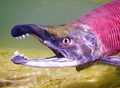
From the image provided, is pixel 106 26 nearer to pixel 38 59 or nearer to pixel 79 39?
pixel 79 39

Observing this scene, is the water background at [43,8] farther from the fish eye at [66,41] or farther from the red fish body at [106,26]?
the fish eye at [66,41]

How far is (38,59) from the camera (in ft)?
8.23

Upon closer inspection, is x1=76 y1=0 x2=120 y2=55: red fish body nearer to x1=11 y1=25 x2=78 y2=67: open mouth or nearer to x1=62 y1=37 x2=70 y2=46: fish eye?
x1=62 y1=37 x2=70 y2=46: fish eye

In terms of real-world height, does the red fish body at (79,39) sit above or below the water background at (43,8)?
below

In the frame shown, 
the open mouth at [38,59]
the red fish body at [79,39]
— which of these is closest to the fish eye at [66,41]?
the red fish body at [79,39]

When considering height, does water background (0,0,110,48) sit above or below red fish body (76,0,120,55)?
above

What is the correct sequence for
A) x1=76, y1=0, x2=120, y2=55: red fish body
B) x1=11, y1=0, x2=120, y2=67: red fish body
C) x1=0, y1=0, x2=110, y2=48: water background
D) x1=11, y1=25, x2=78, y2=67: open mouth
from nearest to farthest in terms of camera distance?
1. x1=11, y1=25, x2=78, y2=67: open mouth
2. x1=11, y1=0, x2=120, y2=67: red fish body
3. x1=76, y1=0, x2=120, y2=55: red fish body
4. x1=0, y1=0, x2=110, y2=48: water background

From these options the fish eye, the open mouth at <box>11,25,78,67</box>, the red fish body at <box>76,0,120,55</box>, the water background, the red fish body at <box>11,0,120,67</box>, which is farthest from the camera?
the water background

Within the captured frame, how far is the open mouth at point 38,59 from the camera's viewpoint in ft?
8.10

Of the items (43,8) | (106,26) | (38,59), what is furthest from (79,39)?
(43,8)

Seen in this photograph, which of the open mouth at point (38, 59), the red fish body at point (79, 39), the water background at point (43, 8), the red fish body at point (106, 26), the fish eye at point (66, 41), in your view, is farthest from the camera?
the water background at point (43, 8)

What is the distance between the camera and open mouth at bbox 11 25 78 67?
247 centimetres

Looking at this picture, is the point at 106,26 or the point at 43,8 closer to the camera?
the point at 106,26

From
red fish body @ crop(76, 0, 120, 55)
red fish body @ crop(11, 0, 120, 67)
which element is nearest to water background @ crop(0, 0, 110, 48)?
red fish body @ crop(76, 0, 120, 55)
